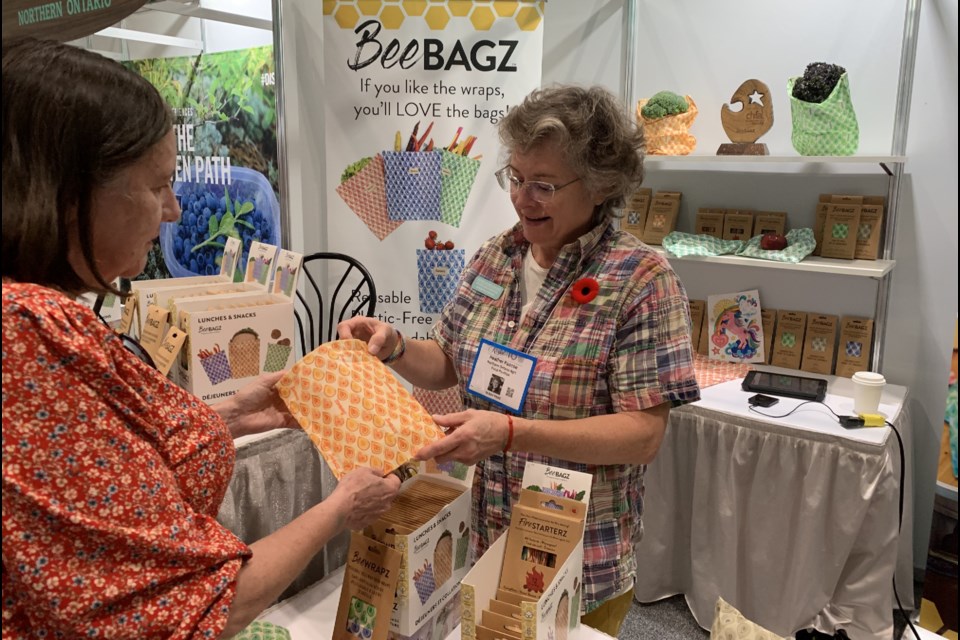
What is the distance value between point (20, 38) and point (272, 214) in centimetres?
280

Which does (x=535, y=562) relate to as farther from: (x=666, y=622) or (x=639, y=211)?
(x=639, y=211)

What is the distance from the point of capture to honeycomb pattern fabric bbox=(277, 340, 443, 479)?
1.28 meters

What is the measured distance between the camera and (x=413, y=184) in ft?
10.3

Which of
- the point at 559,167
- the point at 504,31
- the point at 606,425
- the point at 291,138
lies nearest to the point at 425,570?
the point at 606,425

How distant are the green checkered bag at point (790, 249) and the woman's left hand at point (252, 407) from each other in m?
2.16

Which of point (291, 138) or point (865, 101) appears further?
point (291, 138)

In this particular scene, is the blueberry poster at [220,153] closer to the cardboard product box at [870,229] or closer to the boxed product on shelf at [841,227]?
the boxed product on shelf at [841,227]

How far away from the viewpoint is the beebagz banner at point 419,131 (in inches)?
117

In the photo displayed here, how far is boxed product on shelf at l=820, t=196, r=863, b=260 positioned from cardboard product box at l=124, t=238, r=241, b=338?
2.31m

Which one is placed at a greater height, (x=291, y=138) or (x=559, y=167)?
(x=291, y=138)

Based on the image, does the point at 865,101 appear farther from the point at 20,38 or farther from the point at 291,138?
the point at 20,38

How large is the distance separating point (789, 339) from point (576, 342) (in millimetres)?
2041

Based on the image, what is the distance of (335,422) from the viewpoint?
1.32 metres

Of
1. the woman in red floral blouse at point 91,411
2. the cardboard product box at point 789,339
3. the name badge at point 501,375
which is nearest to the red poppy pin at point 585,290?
the name badge at point 501,375
